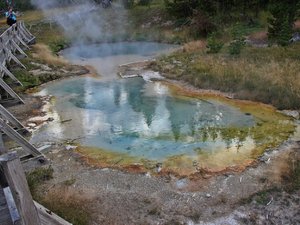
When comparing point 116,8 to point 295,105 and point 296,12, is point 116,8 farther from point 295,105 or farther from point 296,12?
point 295,105

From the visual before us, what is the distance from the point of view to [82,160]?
1032 centimetres

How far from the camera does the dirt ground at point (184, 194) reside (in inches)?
305

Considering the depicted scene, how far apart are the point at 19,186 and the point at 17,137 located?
18.9 ft

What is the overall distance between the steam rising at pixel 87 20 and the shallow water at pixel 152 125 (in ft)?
44.6

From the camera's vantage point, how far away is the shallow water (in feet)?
34.6

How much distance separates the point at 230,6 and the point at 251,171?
2155cm

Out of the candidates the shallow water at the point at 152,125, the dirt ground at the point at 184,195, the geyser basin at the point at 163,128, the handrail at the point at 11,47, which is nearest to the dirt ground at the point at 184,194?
the dirt ground at the point at 184,195

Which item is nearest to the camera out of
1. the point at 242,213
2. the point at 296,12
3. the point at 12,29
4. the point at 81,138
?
the point at 242,213

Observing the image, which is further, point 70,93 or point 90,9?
point 90,9

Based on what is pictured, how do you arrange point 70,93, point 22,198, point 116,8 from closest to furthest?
point 22,198 < point 70,93 < point 116,8

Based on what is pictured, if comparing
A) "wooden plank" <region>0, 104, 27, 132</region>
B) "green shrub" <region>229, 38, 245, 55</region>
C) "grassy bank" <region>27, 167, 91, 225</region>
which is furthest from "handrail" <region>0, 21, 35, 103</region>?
"green shrub" <region>229, 38, 245, 55</region>

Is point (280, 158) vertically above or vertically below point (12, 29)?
below

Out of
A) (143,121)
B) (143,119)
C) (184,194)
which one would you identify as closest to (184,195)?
(184,194)

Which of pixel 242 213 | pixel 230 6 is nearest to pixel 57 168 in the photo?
pixel 242 213
